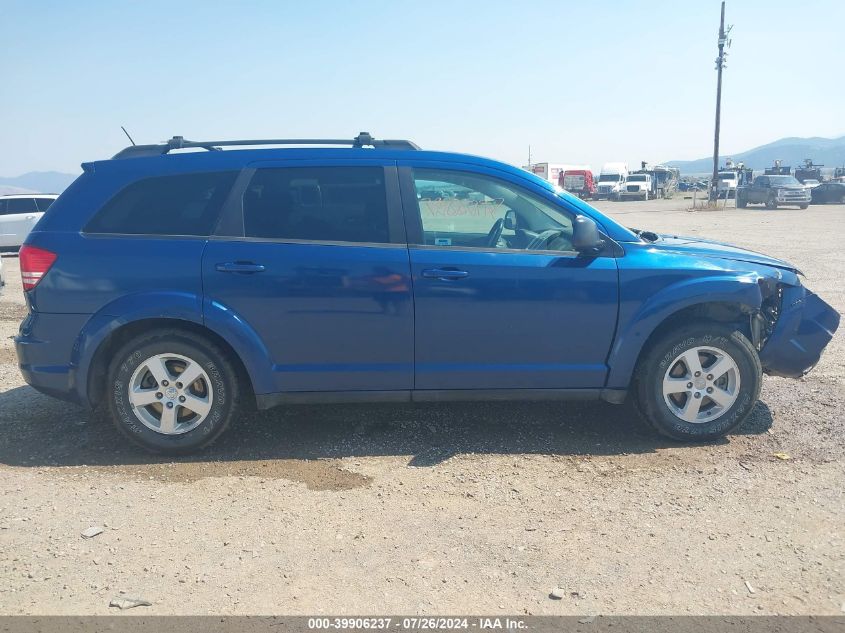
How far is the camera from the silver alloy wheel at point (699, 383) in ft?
14.7

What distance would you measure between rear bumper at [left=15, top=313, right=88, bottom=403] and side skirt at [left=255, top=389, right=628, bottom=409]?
119 centimetres

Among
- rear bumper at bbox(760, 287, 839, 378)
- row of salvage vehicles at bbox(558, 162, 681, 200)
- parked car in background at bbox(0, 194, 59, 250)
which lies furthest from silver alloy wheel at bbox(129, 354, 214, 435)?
row of salvage vehicles at bbox(558, 162, 681, 200)

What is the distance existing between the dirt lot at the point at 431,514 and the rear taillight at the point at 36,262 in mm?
1162

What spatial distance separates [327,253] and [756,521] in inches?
112

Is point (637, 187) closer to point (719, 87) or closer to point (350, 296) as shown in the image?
point (719, 87)

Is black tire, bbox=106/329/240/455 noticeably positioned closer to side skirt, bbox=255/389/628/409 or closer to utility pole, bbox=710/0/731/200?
side skirt, bbox=255/389/628/409

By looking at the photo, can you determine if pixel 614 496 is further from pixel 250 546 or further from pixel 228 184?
pixel 228 184

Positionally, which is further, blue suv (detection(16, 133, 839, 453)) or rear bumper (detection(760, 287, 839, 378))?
rear bumper (detection(760, 287, 839, 378))

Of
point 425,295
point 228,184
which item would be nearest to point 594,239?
point 425,295

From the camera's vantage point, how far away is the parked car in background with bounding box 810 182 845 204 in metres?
41.0

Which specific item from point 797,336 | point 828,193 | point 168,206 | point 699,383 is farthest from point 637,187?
point 168,206

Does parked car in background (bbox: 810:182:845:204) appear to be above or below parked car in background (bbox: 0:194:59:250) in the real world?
above

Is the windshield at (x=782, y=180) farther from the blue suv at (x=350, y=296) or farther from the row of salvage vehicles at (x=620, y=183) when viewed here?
the blue suv at (x=350, y=296)

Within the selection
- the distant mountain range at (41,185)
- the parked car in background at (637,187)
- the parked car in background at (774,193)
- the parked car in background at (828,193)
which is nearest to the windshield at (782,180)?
the parked car in background at (774,193)
